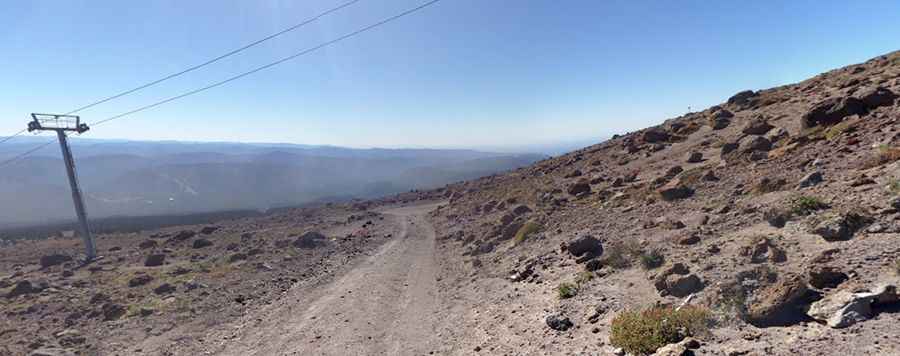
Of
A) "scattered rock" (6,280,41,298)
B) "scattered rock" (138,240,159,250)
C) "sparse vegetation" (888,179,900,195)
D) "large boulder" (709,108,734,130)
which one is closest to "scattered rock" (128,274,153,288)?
"scattered rock" (6,280,41,298)

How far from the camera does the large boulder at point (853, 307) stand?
662cm

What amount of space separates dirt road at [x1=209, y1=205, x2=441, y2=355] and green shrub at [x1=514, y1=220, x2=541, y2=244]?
4348 mm

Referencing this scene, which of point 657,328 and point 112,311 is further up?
point 657,328

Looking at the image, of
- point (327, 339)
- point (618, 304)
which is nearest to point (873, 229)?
point (618, 304)

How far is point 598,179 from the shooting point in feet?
96.9

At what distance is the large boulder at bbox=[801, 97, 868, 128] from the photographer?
20297mm

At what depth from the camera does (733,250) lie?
11.1 m

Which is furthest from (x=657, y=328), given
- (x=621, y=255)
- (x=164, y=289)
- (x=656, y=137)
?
(x=656, y=137)

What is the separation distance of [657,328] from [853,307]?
2.80m

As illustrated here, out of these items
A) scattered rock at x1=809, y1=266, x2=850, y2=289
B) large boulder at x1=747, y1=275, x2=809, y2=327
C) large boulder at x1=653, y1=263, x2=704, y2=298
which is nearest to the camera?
large boulder at x1=747, y1=275, x2=809, y2=327

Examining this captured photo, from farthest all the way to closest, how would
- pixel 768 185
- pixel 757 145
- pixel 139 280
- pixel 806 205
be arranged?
1. pixel 139 280
2. pixel 757 145
3. pixel 768 185
4. pixel 806 205

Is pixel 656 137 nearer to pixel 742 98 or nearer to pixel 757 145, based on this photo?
pixel 742 98

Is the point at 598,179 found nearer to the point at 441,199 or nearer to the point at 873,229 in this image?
the point at 873,229

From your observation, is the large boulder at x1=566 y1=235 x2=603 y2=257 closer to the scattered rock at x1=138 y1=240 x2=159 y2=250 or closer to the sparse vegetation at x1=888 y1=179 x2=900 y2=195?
the sparse vegetation at x1=888 y1=179 x2=900 y2=195
